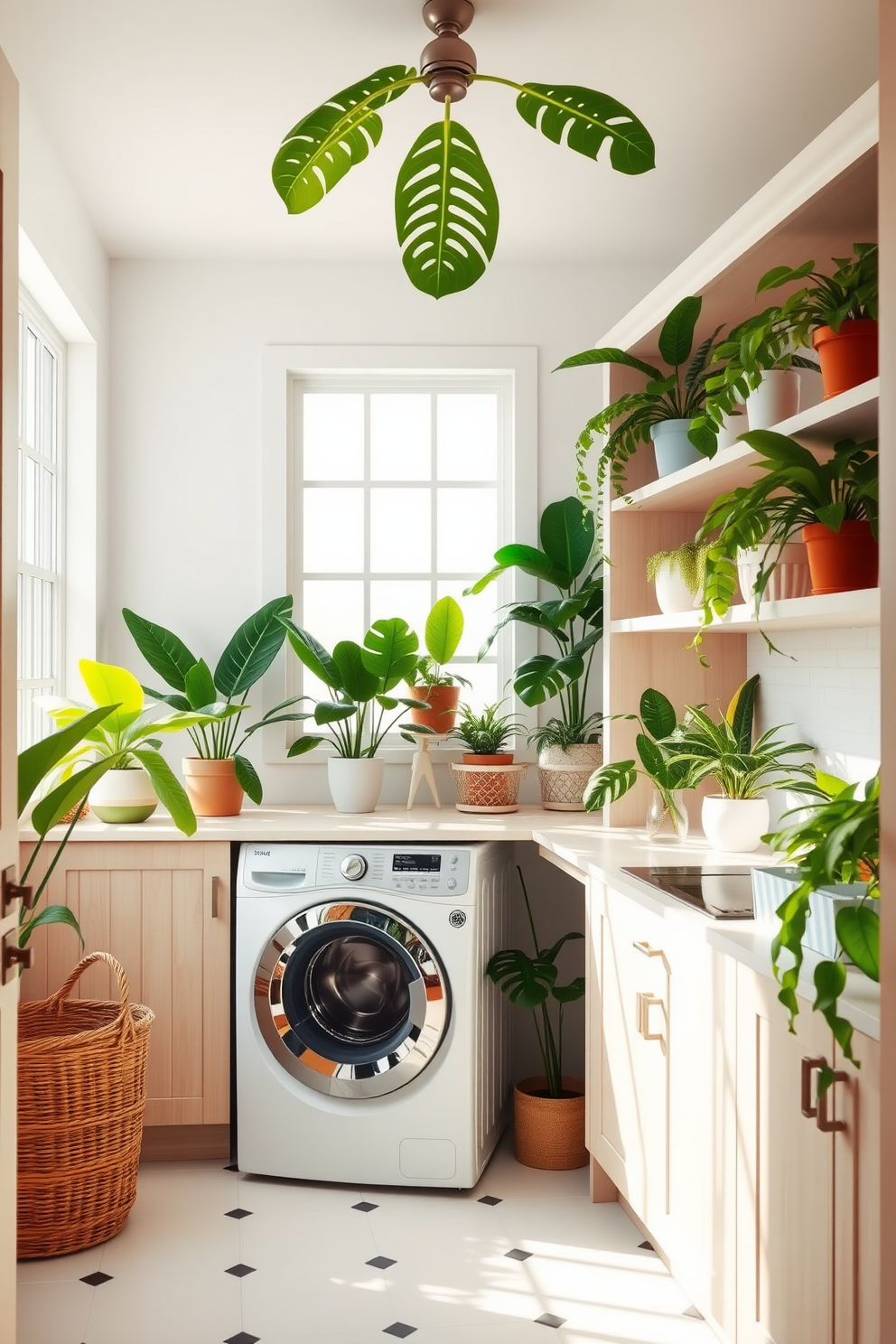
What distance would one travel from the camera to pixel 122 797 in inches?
128

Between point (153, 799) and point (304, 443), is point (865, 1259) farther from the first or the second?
point (304, 443)

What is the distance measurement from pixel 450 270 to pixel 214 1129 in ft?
7.81

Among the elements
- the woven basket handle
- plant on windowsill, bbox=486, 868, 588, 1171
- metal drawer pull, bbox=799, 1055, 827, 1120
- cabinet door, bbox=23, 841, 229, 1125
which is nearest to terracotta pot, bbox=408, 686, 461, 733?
plant on windowsill, bbox=486, 868, 588, 1171

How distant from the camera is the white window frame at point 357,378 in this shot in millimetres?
3775

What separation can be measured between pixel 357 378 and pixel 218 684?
3.82ft

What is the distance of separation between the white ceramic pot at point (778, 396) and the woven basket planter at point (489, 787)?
150cm

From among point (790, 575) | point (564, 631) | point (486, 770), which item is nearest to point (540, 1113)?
point (486, 770)

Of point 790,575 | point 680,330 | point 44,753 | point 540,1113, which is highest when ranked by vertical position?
point 680,330

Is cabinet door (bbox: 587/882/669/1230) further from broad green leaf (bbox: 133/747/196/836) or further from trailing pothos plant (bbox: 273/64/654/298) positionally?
trailing pothos plant (bbox: 273/64/654/298)

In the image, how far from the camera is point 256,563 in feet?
12.5

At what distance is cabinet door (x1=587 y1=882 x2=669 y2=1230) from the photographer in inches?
92.9

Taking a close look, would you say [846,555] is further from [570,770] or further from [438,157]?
[570,770]

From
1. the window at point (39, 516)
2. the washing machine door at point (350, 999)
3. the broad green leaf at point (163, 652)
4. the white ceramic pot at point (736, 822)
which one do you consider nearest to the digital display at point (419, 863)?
the washing machine door at point (350, 999)

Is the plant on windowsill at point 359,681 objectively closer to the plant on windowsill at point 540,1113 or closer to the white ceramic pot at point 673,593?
the plant on windowsill at point 540,1113
